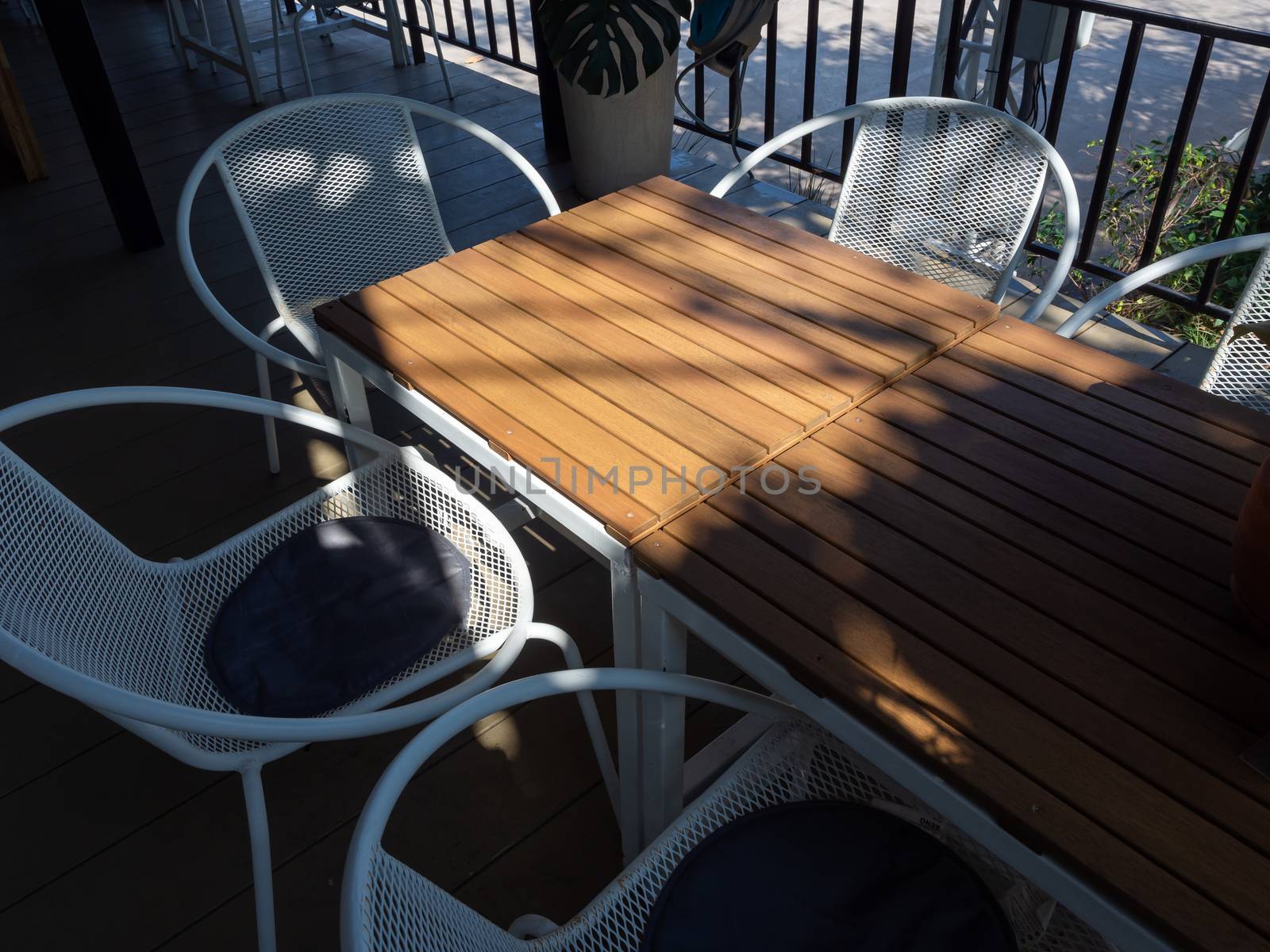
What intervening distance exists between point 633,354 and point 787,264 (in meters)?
0.42

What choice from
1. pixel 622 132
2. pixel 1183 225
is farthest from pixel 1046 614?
pixel 1183 225

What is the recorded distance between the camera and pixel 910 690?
1.03 meters

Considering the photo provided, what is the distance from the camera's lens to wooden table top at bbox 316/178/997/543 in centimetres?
138

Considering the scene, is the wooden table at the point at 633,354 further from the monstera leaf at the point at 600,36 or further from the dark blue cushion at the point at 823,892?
the monstera leaf at the point at 600,36

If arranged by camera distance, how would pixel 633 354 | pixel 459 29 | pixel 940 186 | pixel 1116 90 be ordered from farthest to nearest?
pixel 459 29 → pixel 1116 90 → pixel 940 186 → pixel 633 354

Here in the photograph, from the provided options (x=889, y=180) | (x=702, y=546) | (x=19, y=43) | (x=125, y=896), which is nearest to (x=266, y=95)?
(x=19, y=43)

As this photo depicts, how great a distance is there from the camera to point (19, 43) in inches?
221

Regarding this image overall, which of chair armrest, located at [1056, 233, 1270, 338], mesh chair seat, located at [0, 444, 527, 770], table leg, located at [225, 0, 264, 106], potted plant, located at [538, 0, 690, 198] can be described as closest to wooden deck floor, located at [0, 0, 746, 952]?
potted plant, located at [538, 0, 690, 198]

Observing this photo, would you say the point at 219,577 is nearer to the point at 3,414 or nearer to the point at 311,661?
the point at 311,661

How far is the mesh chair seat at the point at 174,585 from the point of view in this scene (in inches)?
49.4

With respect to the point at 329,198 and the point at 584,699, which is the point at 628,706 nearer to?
the point at 584,699

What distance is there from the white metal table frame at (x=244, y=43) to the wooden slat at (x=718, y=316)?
3.17 meters

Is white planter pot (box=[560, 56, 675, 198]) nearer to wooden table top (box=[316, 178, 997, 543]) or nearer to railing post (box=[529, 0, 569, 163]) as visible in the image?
railing post (box=[529, 0, 569, 163])

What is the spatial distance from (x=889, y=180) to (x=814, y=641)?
1423 millimetres
